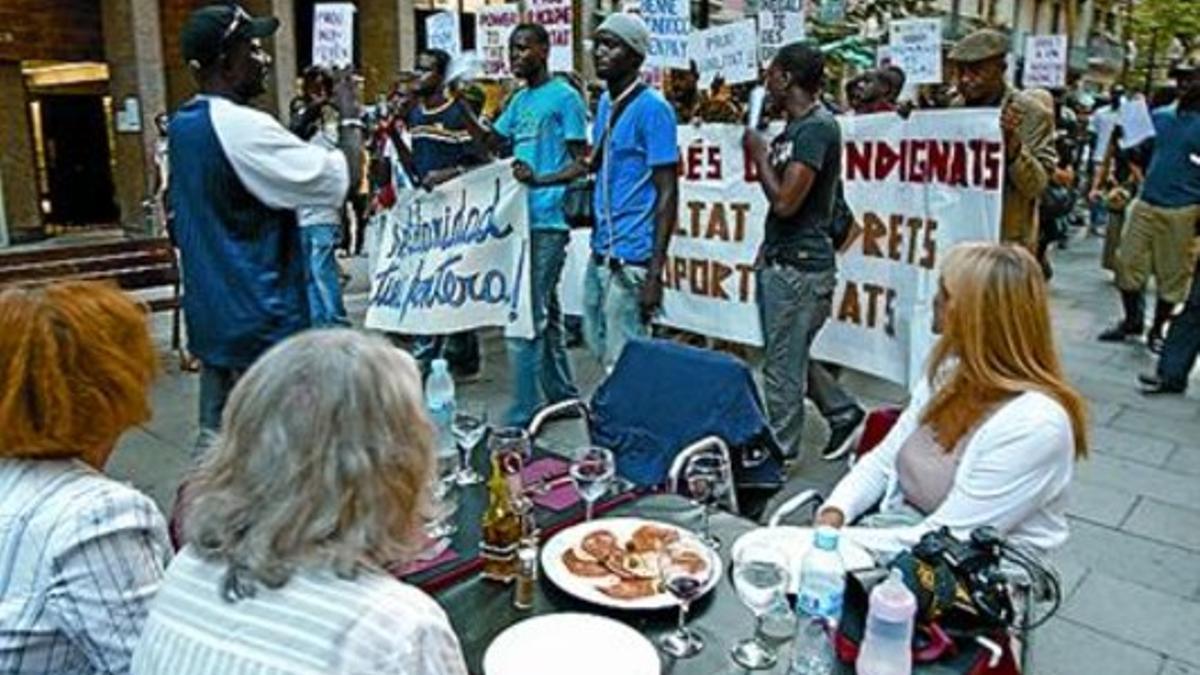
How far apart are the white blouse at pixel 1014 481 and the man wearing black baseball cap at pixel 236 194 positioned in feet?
6.12

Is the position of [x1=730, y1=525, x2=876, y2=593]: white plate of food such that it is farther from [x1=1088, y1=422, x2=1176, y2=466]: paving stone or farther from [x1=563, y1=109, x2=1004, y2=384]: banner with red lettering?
[x1=1088, y1=422, x2=1176, y2=466]: paving stone

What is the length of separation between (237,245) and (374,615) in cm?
199

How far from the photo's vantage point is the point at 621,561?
1814mm

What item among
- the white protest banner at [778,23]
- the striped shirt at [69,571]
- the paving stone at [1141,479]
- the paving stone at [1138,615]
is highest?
the white protest banner at [778,23]

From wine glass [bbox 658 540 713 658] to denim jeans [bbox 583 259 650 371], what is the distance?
6.99 ft

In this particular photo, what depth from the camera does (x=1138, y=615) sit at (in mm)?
3014

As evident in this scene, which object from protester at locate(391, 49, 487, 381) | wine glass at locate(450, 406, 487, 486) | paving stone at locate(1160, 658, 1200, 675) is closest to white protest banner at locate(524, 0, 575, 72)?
protester at locate(391, 49, 487, 381)

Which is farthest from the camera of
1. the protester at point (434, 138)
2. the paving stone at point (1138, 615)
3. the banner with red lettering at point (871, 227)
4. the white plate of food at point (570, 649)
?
the protester at point (434, 138)

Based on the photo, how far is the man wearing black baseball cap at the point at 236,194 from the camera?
2689 millimetres

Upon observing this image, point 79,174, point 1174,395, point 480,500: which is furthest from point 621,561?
point 79,174

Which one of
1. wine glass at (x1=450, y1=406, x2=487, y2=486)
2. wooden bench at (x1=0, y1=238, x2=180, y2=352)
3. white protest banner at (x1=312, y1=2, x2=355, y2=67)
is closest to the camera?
wine glass at (x1=450, y1=406, x2=487, y2=486)

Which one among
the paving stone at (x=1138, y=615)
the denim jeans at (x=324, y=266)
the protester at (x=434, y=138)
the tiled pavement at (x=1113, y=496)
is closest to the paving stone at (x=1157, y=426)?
the tiled pavement at (x=1113, y=496)

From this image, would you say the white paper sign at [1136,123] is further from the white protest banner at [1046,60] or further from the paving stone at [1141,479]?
the paving stone at [1141,479]

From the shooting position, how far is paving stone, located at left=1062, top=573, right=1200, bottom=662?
284cm
